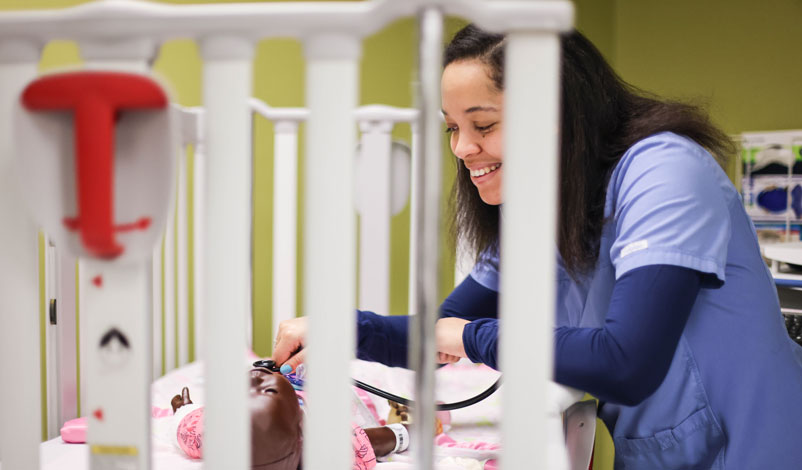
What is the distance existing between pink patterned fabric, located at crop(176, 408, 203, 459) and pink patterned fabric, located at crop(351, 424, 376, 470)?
→ 0.64ft

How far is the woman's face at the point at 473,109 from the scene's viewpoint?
81cm

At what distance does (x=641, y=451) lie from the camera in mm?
843

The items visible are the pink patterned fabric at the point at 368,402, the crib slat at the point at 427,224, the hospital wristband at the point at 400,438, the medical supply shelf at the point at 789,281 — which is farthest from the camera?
the medical supply shelf at the point at 789,281

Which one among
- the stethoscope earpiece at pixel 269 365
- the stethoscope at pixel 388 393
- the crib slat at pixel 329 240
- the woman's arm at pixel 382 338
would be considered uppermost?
the crib slat at pixel 329 240

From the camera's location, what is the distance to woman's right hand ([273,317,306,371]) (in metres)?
0.81

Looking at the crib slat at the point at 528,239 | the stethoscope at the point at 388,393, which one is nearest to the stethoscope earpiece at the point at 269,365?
the stethoscope at the point at 388,393

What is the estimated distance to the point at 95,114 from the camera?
1.34 feet

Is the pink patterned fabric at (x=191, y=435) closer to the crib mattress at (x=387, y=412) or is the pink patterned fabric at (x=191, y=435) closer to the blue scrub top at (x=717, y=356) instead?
the crib mattress at (x=387, y=412)

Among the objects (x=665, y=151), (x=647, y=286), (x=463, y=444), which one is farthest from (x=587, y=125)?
(x=463, y=444)

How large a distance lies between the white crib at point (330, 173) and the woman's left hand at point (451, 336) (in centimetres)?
24

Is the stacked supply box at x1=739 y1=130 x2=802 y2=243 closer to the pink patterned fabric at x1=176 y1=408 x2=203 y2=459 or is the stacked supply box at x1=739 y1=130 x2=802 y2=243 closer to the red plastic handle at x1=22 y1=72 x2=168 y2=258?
the pink patterned fabric at x1=176 y1=408 x2=203 y2=459

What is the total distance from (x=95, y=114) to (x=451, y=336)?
1.35 feet

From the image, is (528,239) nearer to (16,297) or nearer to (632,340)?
(632,340)

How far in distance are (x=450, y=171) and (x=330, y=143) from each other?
1.77 metres
